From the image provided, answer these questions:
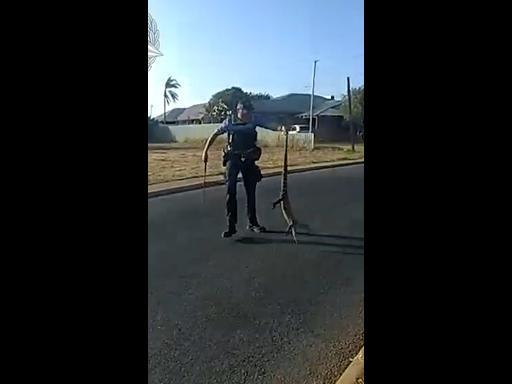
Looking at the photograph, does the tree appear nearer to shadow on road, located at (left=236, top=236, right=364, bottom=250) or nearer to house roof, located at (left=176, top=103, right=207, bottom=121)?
house roof, located at (left=176, top=103, right=207, bottom=121)

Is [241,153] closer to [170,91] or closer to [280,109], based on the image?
[280,109]

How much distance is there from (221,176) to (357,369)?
1.82 ft

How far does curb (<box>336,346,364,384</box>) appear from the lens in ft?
3.58

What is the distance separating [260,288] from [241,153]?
35 centimetres

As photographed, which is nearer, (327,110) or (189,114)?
(189,114)

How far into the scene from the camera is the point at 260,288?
139 cm

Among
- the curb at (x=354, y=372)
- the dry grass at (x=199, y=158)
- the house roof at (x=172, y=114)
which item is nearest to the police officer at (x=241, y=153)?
the dry grass at (x=199, y=158)

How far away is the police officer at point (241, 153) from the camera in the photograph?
1334 mm

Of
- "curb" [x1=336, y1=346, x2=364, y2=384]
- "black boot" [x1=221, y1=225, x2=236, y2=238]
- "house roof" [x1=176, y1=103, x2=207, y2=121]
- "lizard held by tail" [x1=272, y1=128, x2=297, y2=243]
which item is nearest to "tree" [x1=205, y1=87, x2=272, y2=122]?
"house roof" [x1=176, y1=103, x2=207, y2=121]

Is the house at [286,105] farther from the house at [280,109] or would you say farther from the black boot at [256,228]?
the black boot at [256,228]

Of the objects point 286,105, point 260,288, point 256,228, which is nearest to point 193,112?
point 286,105

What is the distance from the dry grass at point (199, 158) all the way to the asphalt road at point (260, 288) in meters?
0.04
